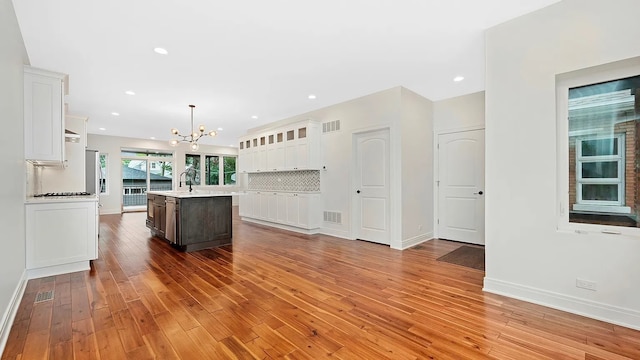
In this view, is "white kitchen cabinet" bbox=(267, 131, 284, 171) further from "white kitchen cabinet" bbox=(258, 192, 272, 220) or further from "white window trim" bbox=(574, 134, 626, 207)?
"white window trim" bbox=(574, 134, 626, 207)

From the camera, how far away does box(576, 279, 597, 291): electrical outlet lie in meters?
2.29

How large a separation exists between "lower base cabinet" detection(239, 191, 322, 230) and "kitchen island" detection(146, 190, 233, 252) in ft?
5.17

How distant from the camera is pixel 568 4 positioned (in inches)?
94.7

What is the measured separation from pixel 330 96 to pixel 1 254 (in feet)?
14.9

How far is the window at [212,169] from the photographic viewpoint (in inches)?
458

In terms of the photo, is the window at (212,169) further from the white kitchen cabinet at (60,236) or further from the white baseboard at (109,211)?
the white kitchen cabinet at (60,236)

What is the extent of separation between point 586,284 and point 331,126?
4.38 m

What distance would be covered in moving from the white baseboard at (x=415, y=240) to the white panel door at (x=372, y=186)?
0.30 metres

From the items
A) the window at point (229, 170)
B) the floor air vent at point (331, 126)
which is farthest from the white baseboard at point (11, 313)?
the window at point (229, 170)

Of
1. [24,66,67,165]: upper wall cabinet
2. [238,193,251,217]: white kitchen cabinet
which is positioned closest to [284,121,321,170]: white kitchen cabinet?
[238,193,251,217]: white kitchen cabinet

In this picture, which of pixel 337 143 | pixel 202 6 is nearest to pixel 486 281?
pixel 337 143

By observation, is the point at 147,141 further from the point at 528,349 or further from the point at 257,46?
the point at 528,349

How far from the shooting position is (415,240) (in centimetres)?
482

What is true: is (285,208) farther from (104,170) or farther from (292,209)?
(104,170)
